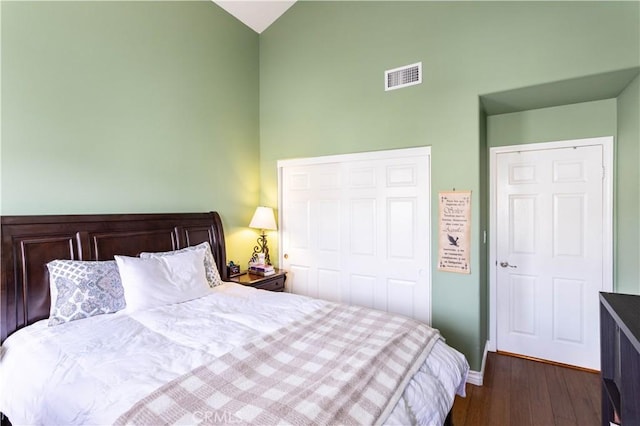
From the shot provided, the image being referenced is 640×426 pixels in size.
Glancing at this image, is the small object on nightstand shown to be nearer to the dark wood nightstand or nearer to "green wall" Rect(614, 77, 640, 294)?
the dark wood nightstand

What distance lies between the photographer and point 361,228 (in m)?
3.12

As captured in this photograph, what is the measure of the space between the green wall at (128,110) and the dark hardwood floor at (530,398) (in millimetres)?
2561

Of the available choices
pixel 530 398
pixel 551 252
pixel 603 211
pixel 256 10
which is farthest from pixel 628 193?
pixel 256 10

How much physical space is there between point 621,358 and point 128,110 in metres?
3.29

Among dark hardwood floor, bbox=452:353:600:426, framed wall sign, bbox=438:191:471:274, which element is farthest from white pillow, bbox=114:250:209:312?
dark hardwood floor, bbox=452:353:600:426

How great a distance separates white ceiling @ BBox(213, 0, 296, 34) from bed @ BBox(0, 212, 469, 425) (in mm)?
2465

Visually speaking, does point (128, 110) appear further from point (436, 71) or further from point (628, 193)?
point (628, 193)

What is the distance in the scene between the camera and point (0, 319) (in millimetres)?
1771

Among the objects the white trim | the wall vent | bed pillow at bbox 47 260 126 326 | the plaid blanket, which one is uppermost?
the wall vent

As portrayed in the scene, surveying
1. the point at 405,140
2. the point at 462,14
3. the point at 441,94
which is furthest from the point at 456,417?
the point at 462,14

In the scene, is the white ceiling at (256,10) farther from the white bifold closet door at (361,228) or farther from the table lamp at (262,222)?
the table lamp at (262,222)

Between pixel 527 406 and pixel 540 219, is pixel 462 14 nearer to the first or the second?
pixel 540 219

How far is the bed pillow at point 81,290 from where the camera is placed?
1817mm

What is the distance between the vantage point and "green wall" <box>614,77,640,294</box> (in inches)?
88.4
